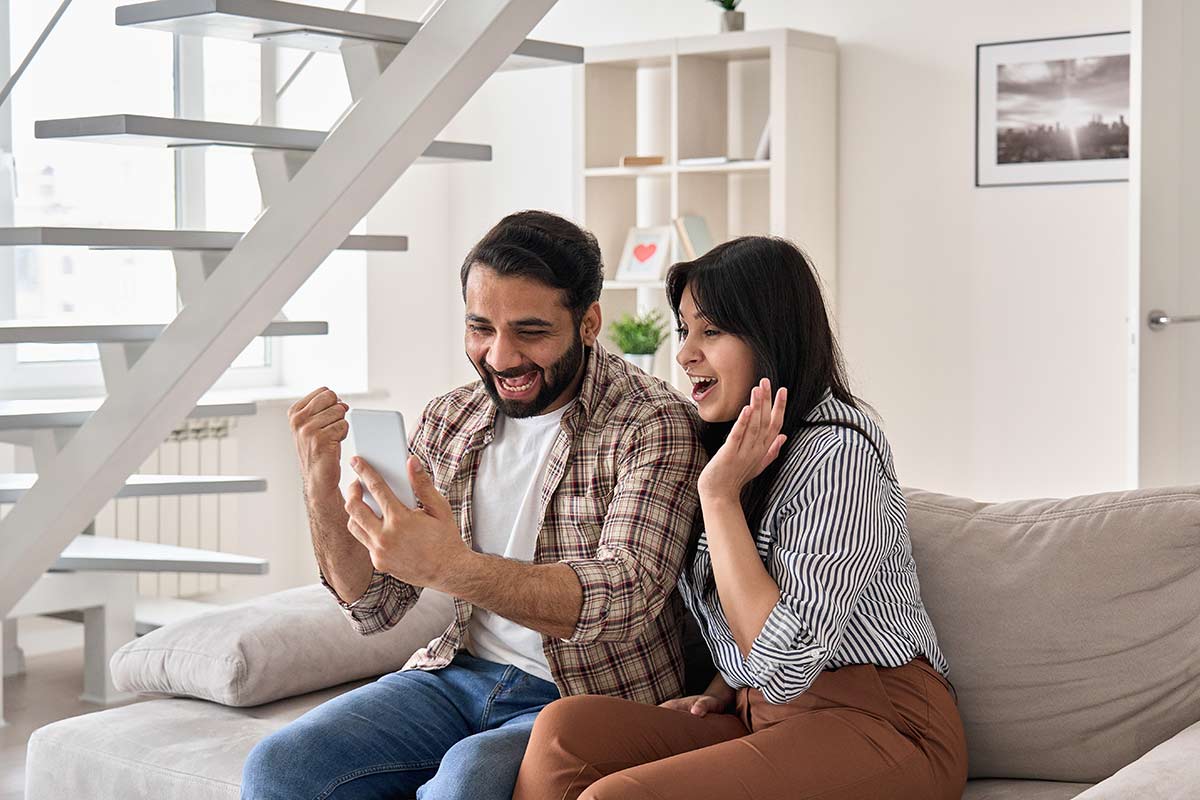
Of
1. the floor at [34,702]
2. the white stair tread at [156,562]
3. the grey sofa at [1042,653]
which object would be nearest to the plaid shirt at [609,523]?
the grey sofa at [1042,653]

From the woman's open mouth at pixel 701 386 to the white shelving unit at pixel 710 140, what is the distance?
2.60 metres

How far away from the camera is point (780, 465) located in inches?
80.5

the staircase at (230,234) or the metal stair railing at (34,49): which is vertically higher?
the metal stair railing at (34,49)

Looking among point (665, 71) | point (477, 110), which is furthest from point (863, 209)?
point (477, 110)

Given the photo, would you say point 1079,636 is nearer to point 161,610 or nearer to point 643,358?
point 643,358

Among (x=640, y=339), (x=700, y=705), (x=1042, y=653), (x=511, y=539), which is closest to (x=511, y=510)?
(x=511, y=539)

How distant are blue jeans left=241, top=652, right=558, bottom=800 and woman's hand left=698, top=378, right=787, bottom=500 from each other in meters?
0.45

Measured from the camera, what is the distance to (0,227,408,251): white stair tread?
281 centimetres

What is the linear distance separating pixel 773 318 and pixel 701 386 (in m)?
0.15

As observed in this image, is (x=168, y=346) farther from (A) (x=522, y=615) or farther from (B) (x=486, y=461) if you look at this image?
(A) (x=522, y=615)

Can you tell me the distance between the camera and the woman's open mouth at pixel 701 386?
83.0 inches

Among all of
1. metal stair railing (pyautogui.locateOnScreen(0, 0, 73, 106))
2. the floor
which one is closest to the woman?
metal stair railing (pyautogui.locateOnScreen(0, 0, 73, 106))

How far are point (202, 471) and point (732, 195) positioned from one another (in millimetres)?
2049

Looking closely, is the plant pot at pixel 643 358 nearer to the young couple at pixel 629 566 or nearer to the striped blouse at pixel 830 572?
the young couple at pixel 629 566
